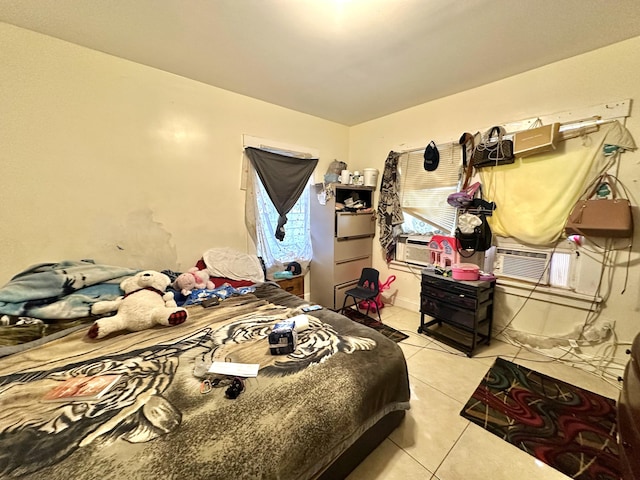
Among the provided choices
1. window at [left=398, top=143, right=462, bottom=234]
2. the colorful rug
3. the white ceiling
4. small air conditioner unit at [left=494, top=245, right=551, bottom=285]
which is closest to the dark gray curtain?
the white ceiling

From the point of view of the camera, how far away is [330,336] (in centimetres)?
152

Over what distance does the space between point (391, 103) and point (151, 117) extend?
2.66 metres

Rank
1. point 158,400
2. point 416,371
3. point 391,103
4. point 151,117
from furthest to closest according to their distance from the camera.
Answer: point 391,103 < point 151,117 < point 416,371 < point 158,400

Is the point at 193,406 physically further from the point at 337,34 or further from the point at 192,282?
the point at 337,34

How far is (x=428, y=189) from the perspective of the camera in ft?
10.1

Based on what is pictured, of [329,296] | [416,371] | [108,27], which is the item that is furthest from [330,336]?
[108,27]

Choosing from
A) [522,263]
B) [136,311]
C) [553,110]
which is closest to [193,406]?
[136,311]

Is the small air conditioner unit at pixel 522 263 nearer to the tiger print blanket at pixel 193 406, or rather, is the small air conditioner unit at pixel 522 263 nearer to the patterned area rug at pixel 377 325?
the patterned area rug at pixel 377 325

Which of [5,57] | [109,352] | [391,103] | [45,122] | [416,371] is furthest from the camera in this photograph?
[391,103]

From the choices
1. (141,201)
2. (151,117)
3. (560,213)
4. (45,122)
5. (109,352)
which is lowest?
(109,352)

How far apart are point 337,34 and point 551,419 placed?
3.06 metres

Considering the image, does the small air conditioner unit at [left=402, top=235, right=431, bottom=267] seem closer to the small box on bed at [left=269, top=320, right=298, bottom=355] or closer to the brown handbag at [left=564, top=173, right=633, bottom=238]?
the brown handbag at [left=564, top=173, right=633, bottom=238]

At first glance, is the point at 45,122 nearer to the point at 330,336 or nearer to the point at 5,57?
the point at 5,57

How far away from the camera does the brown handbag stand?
6.03ft
